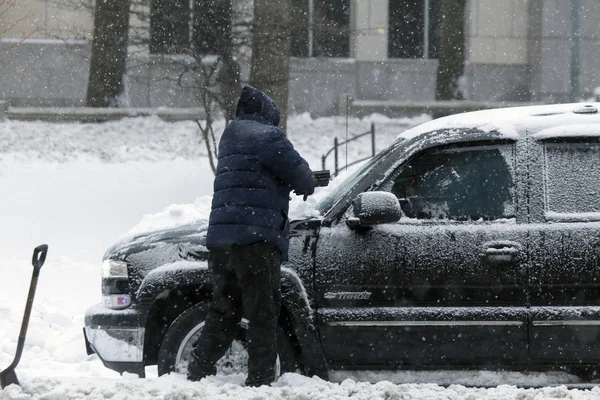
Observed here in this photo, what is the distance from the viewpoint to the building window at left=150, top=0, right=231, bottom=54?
2033cm

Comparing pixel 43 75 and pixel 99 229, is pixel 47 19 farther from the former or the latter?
pixel 99 229

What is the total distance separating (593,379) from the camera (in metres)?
6.21

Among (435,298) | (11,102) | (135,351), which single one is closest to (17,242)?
(135,351)

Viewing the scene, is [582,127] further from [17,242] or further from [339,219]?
[17,242]

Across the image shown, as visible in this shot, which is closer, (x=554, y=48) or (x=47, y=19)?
(x=47, y=19)

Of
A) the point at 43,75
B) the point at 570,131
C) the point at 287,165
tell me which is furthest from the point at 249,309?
the point at 43,75

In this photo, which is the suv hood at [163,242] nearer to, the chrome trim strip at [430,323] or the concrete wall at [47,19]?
the chrome trim strip at [430,323]

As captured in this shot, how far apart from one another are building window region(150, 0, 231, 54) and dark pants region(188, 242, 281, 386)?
13182 mm

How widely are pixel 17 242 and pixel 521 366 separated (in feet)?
31.3

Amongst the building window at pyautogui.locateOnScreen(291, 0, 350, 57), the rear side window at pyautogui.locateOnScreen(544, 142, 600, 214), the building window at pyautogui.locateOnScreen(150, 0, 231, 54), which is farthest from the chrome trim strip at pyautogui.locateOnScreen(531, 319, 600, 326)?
the building window at pyautogui.locateOnScreen(291, 0, 350, 57)

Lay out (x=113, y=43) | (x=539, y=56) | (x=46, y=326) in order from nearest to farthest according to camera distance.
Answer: (x=46, y=326)
(x=113, y=43)
(x=539, y=56)

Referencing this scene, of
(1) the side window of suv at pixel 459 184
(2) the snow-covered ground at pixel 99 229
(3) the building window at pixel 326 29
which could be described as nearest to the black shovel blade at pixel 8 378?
(2) the snow-covered ground at pixel 99 229

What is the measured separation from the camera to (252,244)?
6.06m

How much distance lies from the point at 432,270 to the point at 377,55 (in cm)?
2031
